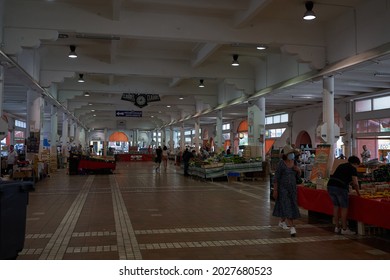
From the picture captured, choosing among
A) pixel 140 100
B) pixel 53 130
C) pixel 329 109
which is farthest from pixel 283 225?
pixel 53 130

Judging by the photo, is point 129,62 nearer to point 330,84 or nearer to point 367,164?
point 330,84

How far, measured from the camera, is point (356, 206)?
6789mm

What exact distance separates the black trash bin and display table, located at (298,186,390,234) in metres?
5.22

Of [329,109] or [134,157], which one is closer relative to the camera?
[329,109]

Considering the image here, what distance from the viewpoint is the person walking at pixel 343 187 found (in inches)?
262

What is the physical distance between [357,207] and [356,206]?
0.10 feet

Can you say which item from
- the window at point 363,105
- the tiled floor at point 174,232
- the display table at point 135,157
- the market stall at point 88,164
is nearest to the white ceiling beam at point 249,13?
the tiled floor at point 174,232

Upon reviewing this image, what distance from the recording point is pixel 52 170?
2050 cm

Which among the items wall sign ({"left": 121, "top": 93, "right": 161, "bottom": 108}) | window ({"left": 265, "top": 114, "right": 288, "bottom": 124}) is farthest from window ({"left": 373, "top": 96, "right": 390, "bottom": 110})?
wall sign ({"left": 121, "top": 93, "right": 161, "bottom": 108})

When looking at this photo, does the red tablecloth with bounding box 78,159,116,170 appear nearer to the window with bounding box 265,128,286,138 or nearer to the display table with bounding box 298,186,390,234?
the window with bounding box 265,128,286,138

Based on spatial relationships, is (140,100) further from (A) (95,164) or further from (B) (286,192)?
(B) (286,192)

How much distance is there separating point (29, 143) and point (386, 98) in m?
15.7

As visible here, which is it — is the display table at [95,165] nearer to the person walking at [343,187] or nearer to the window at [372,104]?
the window at [372,104]

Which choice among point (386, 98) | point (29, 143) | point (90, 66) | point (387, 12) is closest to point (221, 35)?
point (387, 12)
